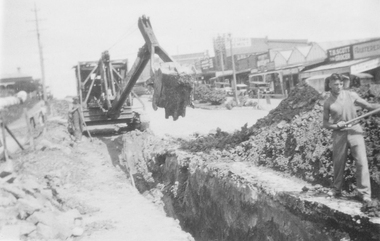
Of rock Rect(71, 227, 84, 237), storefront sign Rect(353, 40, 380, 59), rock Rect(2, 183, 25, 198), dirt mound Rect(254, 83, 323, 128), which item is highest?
storefront sign Rect(353, 40, 380, 59)

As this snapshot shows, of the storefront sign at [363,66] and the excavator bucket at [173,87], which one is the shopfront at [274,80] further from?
the excavator bucket at [173,87]

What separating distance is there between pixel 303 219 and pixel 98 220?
3.37m

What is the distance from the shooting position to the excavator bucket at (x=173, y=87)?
6434mm

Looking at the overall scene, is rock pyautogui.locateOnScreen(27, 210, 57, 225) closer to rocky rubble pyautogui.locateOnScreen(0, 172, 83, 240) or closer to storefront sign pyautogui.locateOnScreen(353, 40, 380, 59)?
rocky rubble pyautogui.locateOnScreen(0, 172, 83, 240)

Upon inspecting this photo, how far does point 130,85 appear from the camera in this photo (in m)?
9.64

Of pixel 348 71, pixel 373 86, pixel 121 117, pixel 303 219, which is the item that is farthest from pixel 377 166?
pixel 348 71

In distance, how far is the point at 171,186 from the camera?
826 cm

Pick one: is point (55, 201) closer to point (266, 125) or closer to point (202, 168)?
point (202, 168)

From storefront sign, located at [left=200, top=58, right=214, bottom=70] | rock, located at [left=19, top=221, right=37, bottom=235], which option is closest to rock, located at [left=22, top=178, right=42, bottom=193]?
rock, located at [left=19, top=221, right=37, bottom=235]

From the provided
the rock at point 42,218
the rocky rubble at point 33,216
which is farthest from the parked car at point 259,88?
the rock at point 42,218

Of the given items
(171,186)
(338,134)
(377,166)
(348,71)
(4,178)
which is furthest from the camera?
(348,71)

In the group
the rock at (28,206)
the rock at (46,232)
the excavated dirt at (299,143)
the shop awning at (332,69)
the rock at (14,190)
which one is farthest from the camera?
the shop awning at (332,69)

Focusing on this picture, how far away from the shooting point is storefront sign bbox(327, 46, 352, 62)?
21.6m

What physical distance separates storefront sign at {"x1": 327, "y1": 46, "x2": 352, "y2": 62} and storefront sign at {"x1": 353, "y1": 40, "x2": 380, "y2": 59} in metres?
0.71
